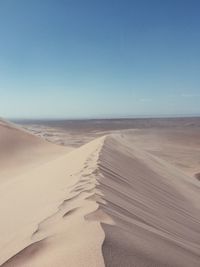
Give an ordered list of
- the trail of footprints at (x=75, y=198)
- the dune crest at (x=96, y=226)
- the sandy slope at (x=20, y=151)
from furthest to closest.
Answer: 1. the sandy slope at (x=20, y=151)
2. the trail of footprints at (x=75, y=198)
3. the dune crest at (x=96, y=226)

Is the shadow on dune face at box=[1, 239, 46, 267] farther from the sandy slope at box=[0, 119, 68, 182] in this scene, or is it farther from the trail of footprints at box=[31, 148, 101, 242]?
the sandy slope at box=[0, 119, 68, 182]

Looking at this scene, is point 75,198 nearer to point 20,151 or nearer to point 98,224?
point 98,224

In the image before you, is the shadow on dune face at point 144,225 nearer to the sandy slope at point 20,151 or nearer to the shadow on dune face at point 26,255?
the shadow on dune face at point 26,255

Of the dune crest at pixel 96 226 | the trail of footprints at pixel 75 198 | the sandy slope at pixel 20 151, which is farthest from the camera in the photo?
the sandy slope at pixel 20 151

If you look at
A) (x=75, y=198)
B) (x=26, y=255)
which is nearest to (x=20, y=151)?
(x=75, y=198)

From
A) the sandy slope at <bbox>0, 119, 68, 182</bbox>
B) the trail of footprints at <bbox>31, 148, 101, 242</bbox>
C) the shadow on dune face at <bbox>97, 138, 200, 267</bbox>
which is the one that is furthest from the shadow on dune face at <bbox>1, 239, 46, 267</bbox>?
the sandy slope at <bbox>0, 119, 68, 182</bbox>

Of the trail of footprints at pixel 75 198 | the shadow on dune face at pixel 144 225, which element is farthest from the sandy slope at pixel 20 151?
the trail of footprints at pixel 75 198
